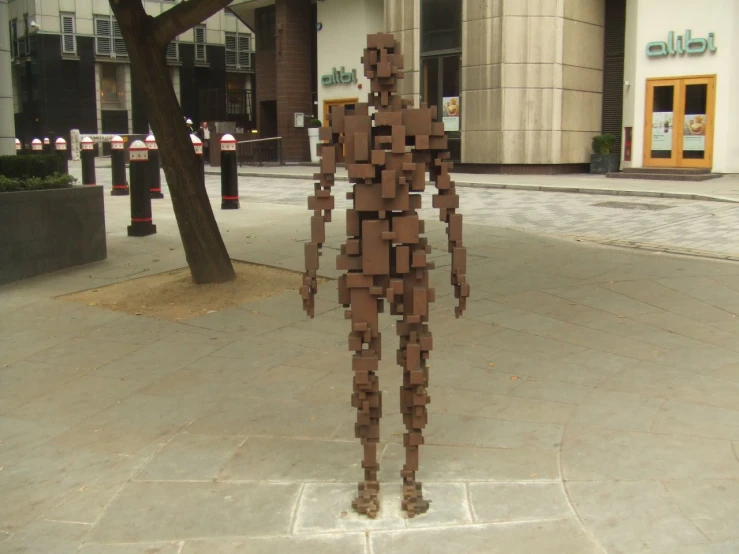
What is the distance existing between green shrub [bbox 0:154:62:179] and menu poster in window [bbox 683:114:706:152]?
55.2 feet

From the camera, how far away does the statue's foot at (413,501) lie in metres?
3.80

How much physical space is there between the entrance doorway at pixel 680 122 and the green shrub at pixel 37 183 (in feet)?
54.7

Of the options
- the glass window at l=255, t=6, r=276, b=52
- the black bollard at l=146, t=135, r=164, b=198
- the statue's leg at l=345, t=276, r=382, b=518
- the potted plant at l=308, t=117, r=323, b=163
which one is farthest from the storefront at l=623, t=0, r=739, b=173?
the statue's leg at l=345, t=276, r=382, b=518

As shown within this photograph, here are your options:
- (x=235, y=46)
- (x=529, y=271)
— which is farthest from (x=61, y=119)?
(x=529, y=271)

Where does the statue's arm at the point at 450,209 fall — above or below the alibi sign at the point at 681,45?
below

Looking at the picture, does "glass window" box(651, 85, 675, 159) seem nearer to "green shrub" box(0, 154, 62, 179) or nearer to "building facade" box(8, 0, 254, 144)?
"green shrub" box(0, 154, 62, 179)

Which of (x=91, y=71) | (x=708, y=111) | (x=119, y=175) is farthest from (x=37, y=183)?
(x=91, y=71)

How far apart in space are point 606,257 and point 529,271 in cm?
123

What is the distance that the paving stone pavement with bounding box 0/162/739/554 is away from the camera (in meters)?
3.74

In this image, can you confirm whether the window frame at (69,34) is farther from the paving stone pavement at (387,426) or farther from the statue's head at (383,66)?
the statue's head at (383,66)

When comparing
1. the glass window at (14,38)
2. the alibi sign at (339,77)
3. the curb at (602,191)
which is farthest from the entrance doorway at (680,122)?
the glass window at (14,38)

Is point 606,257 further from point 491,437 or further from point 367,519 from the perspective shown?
point 367,519

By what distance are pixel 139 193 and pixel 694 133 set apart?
15436 millimetres

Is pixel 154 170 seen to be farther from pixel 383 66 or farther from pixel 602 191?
pixel 383 66
